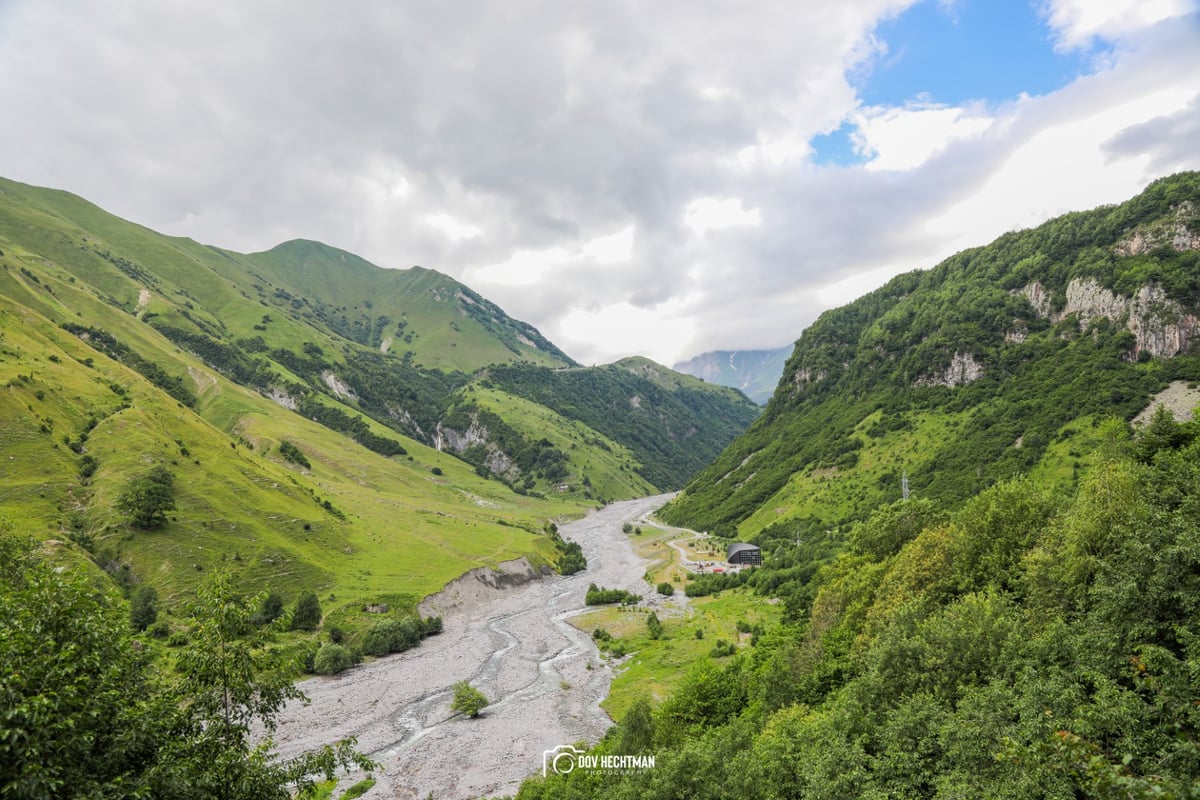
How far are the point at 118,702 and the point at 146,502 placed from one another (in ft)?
334

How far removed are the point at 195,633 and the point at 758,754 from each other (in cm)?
2961

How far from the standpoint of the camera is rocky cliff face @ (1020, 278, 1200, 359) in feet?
451

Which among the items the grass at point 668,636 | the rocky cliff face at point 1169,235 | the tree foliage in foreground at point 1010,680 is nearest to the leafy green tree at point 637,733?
the tree foliage in foreground at point 1010,680

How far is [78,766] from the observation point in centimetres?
1324

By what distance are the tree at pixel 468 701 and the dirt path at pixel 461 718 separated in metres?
1.13

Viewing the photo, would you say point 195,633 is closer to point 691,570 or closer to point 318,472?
point 691,570

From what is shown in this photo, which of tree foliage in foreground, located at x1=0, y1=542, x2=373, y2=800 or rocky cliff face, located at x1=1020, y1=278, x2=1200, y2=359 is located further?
rocky cliff face, located at x1=1020, y1=278, x2=1200, y2=359

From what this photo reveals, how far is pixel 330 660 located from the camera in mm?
81062

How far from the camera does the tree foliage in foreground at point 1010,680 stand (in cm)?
2170

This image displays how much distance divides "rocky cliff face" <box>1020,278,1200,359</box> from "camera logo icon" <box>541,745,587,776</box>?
554 feet

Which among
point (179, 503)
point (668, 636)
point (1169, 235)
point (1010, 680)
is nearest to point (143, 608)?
point (179, 503)

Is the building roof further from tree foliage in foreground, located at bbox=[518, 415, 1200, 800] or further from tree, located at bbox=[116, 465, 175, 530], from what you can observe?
tree, located at bbox=[116, 465, 175, 530]

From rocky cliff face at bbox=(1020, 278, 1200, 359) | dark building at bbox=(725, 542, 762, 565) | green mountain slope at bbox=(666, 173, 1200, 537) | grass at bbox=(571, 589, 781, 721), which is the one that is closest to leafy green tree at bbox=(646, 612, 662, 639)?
grass at bbox=(571, 589, 781, 721)

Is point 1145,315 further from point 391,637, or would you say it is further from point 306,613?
point 306,613
